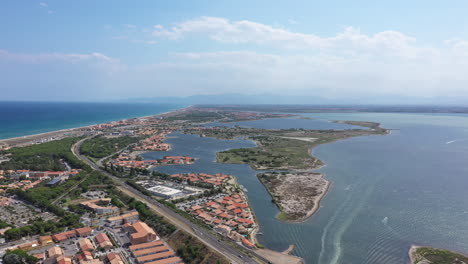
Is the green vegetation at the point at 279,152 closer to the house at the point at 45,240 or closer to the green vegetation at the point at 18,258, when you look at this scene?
the house at the point at 45,240

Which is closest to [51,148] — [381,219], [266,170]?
[266,170]

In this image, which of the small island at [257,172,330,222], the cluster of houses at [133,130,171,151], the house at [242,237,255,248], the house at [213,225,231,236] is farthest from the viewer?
the cluster of houses at [133,130,171,151]

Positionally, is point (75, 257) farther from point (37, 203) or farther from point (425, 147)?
point (425, 147)

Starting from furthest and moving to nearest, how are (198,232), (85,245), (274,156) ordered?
1. (274,156)
2. (198,232)
3. (85,245)

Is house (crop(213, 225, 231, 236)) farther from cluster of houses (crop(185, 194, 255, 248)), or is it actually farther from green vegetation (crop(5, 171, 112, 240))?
green vegetation (crop(5, 171, 112, 240))

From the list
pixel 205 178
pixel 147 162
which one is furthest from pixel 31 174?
pixel 205 178

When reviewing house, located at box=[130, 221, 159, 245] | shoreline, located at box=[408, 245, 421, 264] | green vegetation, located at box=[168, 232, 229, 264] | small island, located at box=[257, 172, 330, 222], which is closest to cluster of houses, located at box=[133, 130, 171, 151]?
small island, located at box=[257, 172, 330, 222]

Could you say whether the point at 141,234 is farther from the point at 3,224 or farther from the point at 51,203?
the point at 51,203
